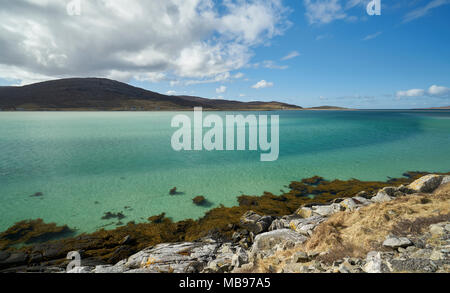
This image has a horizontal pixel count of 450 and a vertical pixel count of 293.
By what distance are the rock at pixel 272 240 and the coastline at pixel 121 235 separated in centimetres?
126

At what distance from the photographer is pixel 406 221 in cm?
553

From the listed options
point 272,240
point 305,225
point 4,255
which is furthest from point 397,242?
point 4,255

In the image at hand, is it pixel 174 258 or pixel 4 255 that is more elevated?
pixel 174 258

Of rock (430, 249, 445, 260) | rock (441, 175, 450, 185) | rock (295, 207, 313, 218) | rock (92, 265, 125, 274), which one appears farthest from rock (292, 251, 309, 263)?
rock (441, 175, 450, 185)

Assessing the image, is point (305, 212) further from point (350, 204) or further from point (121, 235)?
point (121, 235)

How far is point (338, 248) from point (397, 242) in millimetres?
1353

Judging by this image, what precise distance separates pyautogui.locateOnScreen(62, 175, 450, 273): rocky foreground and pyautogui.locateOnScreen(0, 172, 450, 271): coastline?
985 millimetres

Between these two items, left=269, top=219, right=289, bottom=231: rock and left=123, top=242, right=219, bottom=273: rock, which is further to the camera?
left=269, top=219, right=289, bottom=231: rock

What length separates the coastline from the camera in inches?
275

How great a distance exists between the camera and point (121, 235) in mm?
8430

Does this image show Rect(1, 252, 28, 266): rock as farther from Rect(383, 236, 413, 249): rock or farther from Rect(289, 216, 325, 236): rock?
Rect(383, 236, 413, 249): rock

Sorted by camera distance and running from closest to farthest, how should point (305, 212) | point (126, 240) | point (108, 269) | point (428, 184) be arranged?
point (108, 269) < point (126, 240) < point (305, 212) < point (428, 184)

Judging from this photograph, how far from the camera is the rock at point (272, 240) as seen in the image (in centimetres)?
617

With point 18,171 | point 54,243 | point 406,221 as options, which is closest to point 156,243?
point 54,243
